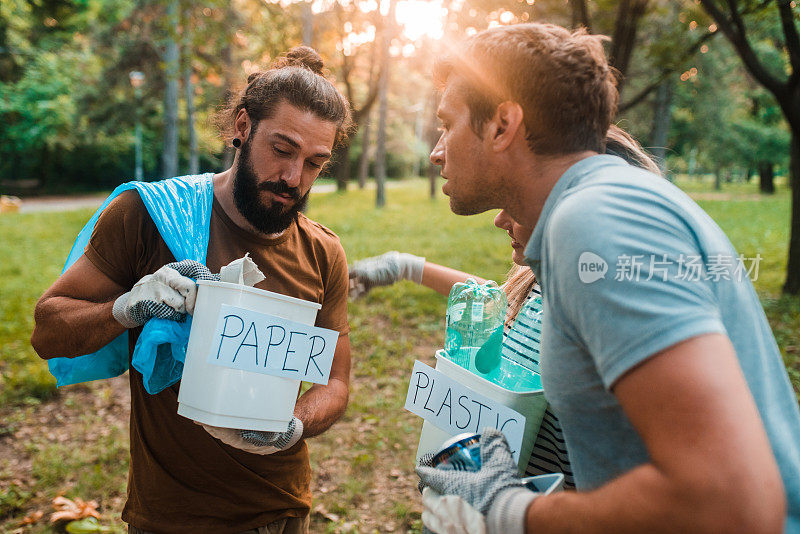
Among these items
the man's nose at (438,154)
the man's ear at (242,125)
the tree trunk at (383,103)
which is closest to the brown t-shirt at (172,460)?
the man's ear at (242,125)

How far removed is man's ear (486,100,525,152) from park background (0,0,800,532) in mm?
483

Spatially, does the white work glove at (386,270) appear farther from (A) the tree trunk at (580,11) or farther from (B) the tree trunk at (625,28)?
(A) the tree trunk at (580,11)

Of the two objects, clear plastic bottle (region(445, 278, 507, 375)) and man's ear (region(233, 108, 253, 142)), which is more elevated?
man's ear (region(233, 108, 253, 142))

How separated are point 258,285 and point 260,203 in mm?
301

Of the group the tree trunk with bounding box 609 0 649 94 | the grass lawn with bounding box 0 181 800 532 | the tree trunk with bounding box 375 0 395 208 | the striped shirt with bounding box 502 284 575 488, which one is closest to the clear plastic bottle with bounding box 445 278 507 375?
the striped shirt with bounding box 502 284 575 488

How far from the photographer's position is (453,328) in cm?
210

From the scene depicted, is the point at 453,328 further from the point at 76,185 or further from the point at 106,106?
the point at 76,185

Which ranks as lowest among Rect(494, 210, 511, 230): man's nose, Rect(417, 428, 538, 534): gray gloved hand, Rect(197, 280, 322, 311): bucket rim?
Rect(417, 428, 538, 534): gray gloved hand

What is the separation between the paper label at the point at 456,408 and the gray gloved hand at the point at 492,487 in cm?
29

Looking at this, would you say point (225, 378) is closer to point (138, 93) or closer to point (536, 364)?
point (536, 364)

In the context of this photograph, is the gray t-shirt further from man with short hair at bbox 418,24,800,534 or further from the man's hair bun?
the man's hair bun

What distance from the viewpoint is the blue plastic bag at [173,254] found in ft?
5.32

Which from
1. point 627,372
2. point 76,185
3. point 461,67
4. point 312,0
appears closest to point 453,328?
point 461,67

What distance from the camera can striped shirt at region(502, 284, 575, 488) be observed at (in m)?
1.67
